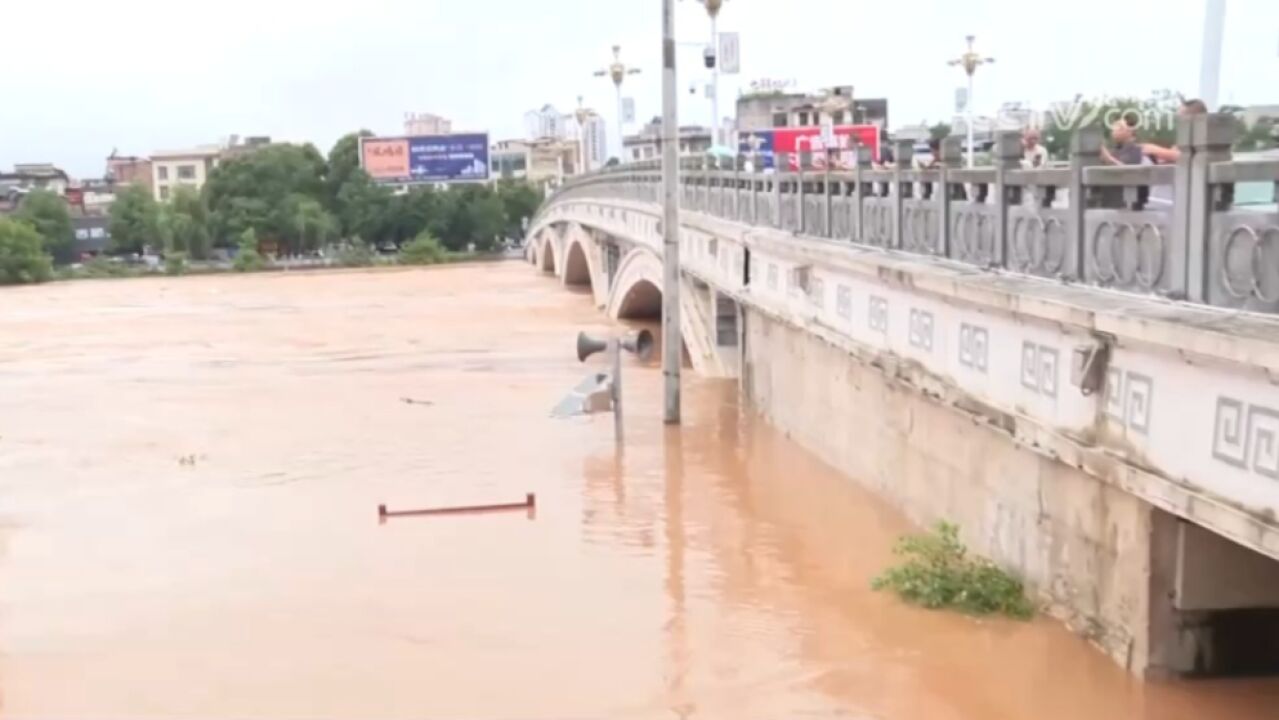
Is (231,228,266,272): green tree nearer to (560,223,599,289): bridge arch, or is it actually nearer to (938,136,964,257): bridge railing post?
(560,223,599,289): bridge arch

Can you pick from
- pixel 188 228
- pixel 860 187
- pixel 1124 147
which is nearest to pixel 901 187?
pixel 860 187

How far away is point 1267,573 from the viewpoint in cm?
804

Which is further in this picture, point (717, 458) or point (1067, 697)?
point (717, 458)

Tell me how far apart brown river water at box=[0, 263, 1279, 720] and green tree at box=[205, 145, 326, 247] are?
5828 centimetres

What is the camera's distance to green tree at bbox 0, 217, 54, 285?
69812mm

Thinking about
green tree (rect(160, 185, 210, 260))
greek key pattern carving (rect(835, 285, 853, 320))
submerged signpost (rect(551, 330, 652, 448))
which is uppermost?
greek key pattern carving (rect(835, 285, 853, 320))

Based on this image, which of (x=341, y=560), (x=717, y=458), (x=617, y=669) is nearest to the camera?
(x=617, y=669)

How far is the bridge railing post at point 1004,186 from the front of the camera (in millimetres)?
9852

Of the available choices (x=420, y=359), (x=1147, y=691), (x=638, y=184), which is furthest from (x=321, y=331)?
(x=1147, y=691)

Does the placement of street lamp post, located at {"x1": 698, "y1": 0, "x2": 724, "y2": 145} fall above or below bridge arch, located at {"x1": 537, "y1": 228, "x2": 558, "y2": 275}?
above

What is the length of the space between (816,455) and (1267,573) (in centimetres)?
793

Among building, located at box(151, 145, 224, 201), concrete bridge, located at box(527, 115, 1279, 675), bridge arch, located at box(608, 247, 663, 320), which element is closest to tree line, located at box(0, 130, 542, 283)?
building, located at box(151, 145, 224, 201)

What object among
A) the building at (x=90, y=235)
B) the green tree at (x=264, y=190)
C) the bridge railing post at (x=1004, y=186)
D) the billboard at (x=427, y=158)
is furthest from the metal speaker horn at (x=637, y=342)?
the building at (x=90, y=235)

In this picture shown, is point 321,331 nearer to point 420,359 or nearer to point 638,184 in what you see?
point 420,359
